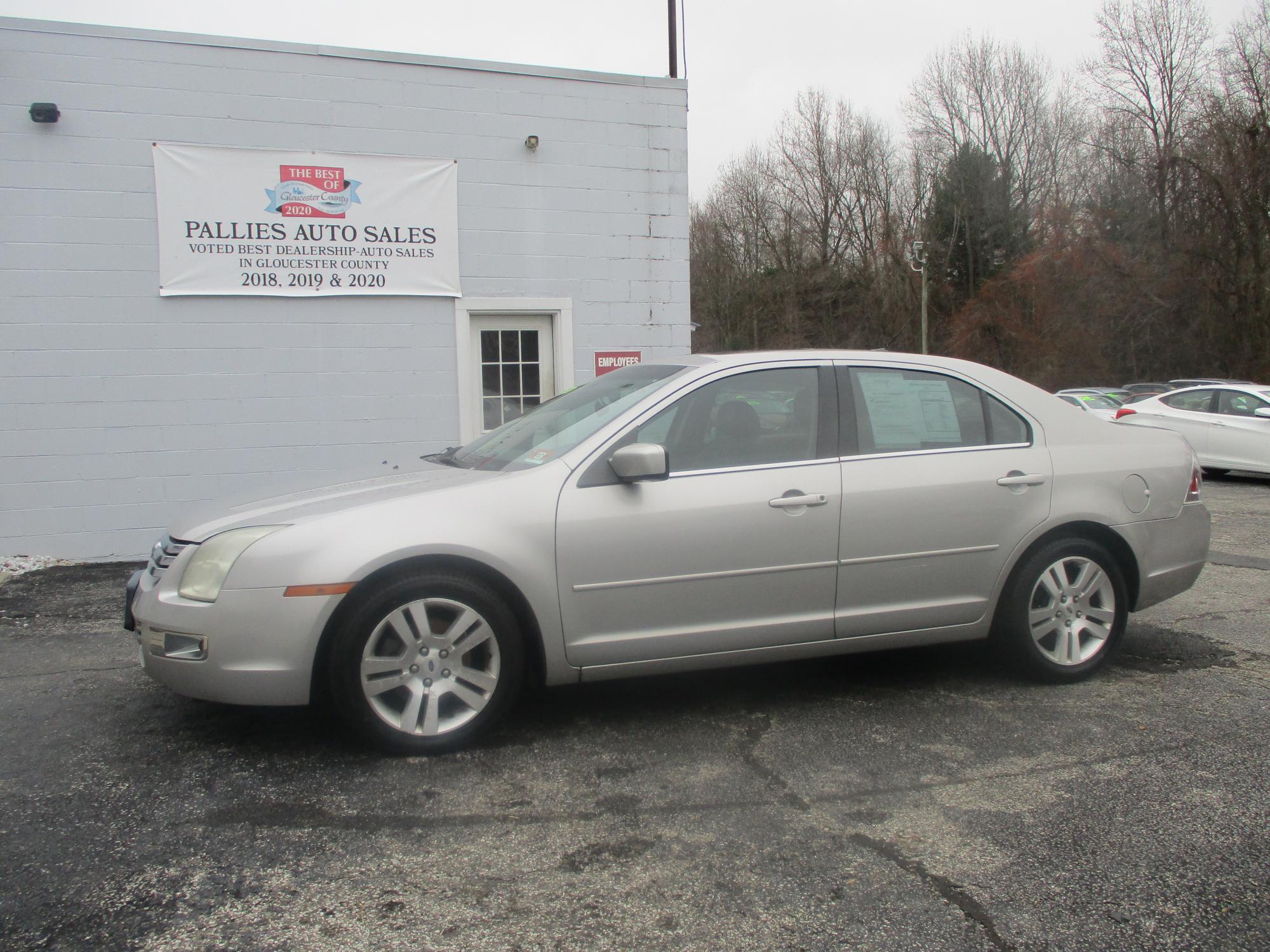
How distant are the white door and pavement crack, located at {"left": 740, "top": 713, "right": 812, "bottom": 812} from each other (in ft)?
18.3

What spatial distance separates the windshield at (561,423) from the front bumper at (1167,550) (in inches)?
89.3

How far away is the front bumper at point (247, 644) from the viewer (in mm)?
3605

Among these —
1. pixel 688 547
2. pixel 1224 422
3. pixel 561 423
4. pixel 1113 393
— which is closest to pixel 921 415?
pixel 688 547

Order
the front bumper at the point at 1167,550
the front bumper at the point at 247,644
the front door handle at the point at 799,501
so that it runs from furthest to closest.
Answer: the front bumper at the point at 1167,550 < the front door handle at the point at 799,501 < the front bumper at the point at 247,644

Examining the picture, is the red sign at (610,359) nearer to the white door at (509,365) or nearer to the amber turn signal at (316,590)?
the white door at (509,365)

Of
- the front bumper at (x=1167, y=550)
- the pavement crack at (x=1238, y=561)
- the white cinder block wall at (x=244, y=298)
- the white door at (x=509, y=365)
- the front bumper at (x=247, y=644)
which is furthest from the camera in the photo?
the white door at (x=509, y=365)

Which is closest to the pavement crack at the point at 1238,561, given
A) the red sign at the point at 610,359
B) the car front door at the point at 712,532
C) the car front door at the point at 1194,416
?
the car front door at the point at 712,532

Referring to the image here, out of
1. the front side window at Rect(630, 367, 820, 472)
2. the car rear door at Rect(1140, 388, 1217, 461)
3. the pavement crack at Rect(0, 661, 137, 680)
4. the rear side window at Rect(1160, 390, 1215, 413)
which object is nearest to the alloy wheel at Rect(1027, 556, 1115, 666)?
the front side window at Rect(630, 367, 820, 472)

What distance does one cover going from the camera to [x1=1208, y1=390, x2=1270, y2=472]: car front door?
1341cm

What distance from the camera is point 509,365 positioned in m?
9.51

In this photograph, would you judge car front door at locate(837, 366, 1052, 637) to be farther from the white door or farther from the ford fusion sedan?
the white door

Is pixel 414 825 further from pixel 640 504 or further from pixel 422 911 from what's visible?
pixel 640 504

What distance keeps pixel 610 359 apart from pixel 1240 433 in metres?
9.20

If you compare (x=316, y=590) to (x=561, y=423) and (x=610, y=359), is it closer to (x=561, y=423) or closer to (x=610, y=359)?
(x=561, y=423)
